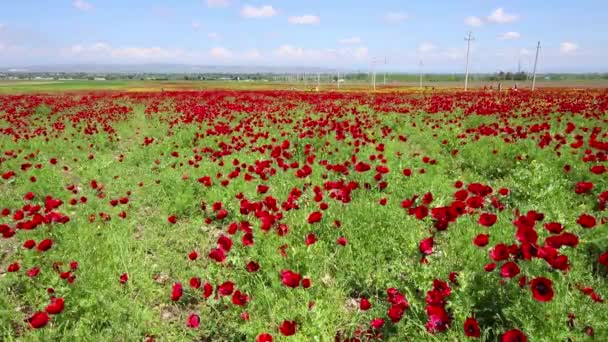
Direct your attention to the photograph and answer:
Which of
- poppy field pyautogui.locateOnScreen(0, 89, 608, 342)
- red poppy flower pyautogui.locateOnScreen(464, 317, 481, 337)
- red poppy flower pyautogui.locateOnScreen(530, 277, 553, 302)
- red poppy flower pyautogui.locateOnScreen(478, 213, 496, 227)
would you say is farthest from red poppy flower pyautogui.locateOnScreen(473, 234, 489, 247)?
red poppy flower pyautogui.locateOnScreen(464, 317, 481, 337)

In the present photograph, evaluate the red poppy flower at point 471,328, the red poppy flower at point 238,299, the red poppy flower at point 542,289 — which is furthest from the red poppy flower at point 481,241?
the red poppy flower at point 238,299

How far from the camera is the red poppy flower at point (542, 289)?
2.26 meters

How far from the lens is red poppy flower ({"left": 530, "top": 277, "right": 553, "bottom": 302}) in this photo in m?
2.26

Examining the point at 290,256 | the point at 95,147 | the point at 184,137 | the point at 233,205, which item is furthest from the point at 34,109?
the point at 290,256

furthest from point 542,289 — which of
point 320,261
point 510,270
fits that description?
point 320,261

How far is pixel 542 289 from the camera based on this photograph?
231 centimetres

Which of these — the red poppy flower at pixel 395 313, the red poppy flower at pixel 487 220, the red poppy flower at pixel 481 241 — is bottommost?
the red poppy flower at pixel 395 313

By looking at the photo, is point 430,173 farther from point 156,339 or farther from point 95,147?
point 95,147

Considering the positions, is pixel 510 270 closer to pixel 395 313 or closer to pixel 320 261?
pixel 395 313

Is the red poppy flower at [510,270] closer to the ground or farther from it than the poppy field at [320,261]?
farther from it

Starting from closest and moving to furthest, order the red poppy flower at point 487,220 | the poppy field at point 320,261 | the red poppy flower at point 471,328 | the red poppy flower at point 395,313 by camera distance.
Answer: the red poppy flower at point 471,328
the red poppy flower at point 395,313
the poppy field at point 320,261
the red poppy flower at point 487,220

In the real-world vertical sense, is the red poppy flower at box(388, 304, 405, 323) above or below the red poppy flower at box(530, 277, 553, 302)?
below

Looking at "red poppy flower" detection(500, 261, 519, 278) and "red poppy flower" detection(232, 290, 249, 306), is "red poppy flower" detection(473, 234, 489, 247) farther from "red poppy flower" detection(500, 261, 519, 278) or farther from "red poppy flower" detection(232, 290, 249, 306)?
"red poppy flower" detection(232, 290, 249, 306)

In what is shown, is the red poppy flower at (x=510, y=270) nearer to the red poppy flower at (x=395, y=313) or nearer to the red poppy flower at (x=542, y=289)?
the red poppy flower at (x=542, y=289)
